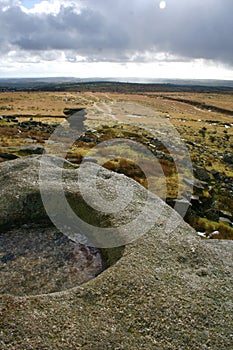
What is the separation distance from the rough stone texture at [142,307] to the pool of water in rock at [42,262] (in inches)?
81.6

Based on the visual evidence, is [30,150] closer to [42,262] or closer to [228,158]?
[42,262]

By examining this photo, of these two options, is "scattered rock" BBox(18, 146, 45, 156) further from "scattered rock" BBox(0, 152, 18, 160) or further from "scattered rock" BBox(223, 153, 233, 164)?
"scattered rock" BBox(223, 153, 233, 164)

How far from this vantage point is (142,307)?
14156mm

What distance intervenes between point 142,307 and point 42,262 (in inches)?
291

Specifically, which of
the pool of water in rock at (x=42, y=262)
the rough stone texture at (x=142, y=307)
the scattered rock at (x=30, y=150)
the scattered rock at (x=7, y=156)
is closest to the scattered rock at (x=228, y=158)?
the scattered rock at (x=30, y=150)

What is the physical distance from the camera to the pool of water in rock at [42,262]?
Result: 56.3 feet

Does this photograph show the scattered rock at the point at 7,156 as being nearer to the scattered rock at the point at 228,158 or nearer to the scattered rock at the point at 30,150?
the scattered rock at the point at 30,150

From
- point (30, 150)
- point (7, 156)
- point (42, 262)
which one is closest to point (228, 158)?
point (30, 150)

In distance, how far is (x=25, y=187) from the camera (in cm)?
2344

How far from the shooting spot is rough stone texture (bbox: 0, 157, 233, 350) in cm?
1256

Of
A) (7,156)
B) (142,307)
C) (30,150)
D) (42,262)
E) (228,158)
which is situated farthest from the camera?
(228,158)

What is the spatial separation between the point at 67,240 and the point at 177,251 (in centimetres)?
724

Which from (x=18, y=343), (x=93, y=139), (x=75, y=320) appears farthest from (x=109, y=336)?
(x=93, y=139)

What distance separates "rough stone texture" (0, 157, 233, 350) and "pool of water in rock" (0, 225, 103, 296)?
207 centimetres
